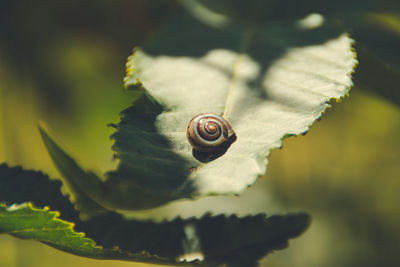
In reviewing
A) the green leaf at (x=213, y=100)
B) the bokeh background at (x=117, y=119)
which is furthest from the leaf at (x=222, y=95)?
the bokeh background at (x=117, y=119)

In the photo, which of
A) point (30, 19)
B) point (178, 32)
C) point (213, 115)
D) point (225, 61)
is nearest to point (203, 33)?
point (178, 32)

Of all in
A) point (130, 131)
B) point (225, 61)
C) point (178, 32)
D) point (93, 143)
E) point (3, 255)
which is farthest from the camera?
point (93, 143)

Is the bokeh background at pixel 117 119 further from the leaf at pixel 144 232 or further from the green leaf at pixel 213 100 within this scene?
the leaf at pixel 144 232

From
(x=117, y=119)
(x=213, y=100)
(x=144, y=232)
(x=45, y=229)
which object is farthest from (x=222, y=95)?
(x=117, y=119)

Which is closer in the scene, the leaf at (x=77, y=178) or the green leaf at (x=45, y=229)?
the green leaf at (x=45, y=229)

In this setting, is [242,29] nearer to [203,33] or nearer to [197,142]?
[203,33]

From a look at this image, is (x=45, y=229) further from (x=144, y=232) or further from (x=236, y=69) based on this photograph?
(x=236, y=69)
